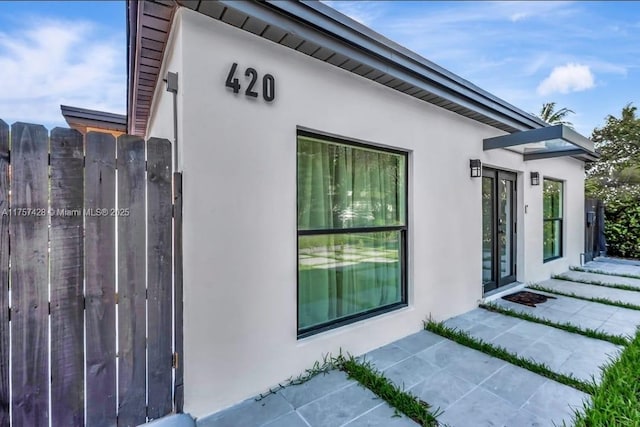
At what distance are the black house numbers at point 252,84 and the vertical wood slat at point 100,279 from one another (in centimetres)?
92

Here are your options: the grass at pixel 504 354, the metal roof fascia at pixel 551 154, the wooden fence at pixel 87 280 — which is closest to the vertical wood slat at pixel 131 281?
the wooden fence at pixel 87 280

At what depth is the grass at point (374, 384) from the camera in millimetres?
2186

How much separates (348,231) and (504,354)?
195cm

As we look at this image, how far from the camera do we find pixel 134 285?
204 cm

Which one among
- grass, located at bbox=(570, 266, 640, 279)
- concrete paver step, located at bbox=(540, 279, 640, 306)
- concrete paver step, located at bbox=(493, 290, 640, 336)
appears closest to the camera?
concrete paver step, located at bbox=(493, 290, 640, 336)

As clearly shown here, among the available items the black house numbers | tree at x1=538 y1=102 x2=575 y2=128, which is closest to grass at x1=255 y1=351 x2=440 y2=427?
the black house numbers

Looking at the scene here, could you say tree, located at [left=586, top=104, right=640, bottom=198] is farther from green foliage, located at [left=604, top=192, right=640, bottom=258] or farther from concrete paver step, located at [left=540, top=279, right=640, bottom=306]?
concrete paver step, located at [left=540, top=279, right=640, bottom=306]

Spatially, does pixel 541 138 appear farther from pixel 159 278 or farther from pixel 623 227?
pixel 623 227

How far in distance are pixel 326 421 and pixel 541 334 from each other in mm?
2875

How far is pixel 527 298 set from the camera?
4941 millimetres

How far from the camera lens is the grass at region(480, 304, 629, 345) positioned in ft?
10.9

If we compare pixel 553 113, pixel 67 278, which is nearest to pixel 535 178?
pixel 67 278

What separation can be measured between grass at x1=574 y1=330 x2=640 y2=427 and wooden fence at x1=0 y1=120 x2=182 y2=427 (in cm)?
285

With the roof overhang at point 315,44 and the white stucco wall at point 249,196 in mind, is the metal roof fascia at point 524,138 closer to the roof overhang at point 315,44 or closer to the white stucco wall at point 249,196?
the roof overhang at point 315,44
